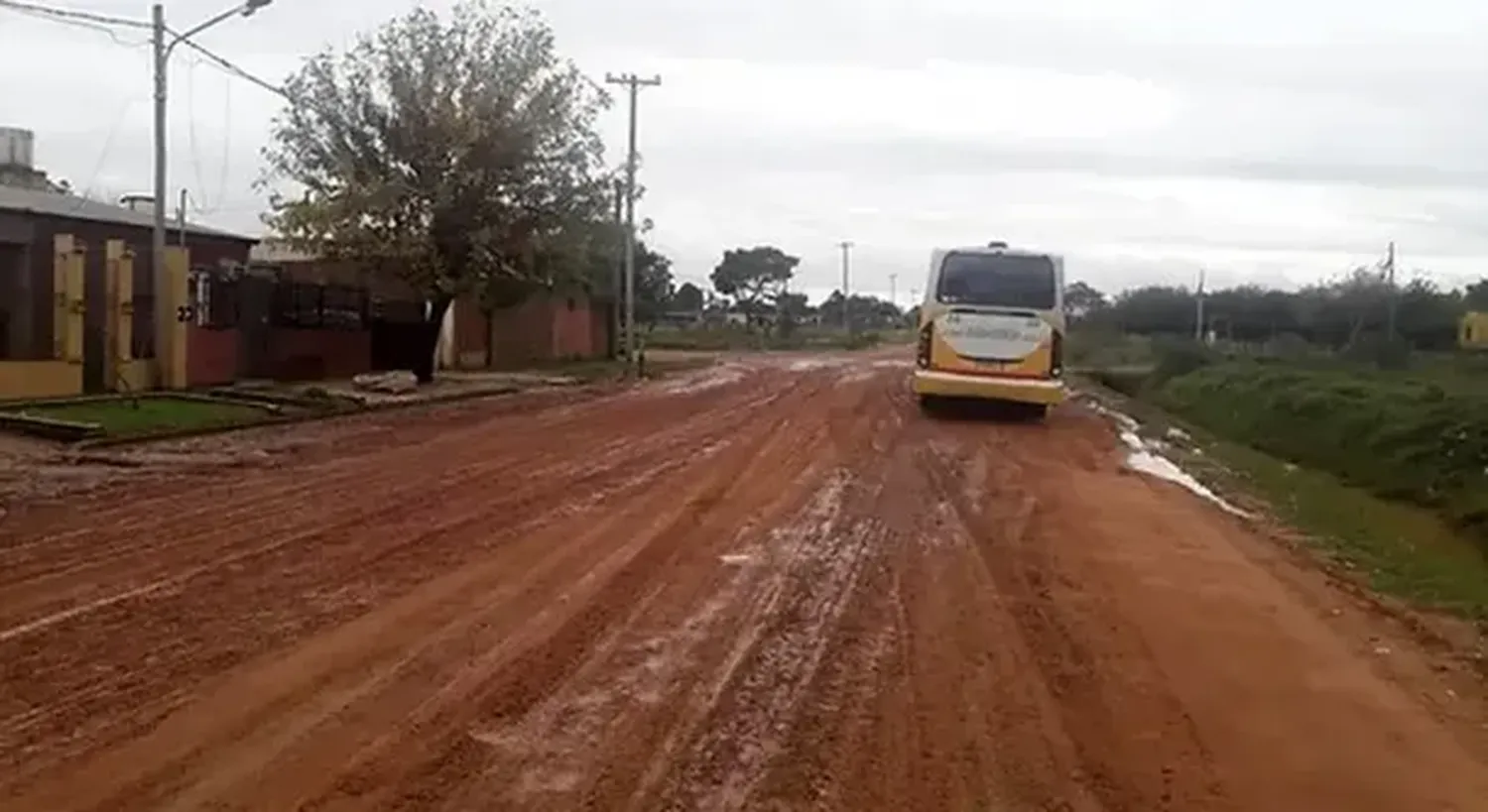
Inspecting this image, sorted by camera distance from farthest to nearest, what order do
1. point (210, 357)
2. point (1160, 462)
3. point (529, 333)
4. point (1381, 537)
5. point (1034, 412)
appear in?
point (529, 333) < point (210, 357) < point (1034, 412) < point (1160, 462) < point (1381, 537)

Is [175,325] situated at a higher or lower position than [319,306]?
lower

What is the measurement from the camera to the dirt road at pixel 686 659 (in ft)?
23.3

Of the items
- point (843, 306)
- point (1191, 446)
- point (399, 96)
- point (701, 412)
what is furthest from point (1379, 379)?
point (843, 306)

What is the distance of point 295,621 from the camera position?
399 inches

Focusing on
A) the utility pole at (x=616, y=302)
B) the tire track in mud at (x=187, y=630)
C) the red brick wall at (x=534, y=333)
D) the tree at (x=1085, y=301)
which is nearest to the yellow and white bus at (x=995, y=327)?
the tire track in mud at (x=187, y=630)

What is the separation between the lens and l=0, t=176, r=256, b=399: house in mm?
29359

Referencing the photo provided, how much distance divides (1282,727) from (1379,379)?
30907mm

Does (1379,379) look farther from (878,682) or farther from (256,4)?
(878,682)

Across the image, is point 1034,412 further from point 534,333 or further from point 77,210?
point 534,333

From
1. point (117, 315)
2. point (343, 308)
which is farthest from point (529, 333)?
point (117, 315)

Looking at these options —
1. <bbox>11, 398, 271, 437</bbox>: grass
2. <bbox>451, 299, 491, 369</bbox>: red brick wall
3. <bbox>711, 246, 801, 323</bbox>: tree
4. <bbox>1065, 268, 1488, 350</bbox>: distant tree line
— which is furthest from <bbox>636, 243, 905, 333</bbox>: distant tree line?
<bbox>11, 398, 271, 437</bbox>: grass

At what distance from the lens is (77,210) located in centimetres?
3597

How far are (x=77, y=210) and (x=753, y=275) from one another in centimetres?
10676

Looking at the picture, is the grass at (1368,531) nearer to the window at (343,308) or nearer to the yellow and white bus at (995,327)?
the yellow and white bus at (995,327)
